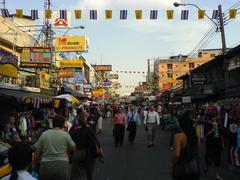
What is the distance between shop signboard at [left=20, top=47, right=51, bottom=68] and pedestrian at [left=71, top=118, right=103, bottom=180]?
16.9m

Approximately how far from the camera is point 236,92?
2258 centimetres

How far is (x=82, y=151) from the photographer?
8102 millimetres

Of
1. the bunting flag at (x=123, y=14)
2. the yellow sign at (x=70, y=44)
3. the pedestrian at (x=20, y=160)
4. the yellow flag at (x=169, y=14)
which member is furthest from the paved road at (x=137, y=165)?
the yellow sign at (x=70, y=44)

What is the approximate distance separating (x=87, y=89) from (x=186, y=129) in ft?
159

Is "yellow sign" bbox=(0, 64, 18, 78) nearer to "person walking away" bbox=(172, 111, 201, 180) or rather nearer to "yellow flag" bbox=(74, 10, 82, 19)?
"yellow flag" bbox=(74, 10, 82, 19)

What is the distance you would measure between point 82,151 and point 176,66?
308 ft

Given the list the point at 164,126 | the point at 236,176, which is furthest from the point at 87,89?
the point at 236,176

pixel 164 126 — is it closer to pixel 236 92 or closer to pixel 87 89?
pixel 236 92

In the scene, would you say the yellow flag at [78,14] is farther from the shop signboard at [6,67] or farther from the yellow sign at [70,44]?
the yellow sign at [70,44]

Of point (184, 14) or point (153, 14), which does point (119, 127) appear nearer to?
point (153, 14)

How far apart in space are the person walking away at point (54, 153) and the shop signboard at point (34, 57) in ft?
60.0

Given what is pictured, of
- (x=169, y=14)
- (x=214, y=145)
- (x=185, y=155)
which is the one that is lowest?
(x=214, y=145)

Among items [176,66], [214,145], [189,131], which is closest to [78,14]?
[214,145]

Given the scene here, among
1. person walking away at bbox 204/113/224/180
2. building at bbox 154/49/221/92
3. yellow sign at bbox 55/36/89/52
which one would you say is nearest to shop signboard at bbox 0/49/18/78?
person walking away at bbox 204/113/224/180
